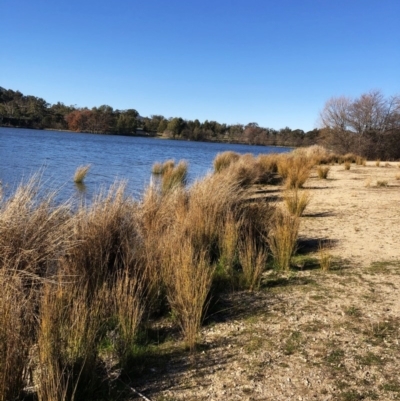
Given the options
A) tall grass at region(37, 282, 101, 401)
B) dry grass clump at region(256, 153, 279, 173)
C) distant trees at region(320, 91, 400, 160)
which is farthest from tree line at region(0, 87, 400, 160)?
tall grass at region(37, 282, 101, 401)

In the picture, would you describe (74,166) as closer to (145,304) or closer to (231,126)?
(145,304)

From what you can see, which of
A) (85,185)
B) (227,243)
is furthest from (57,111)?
(227,243)

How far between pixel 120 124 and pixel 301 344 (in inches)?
4202

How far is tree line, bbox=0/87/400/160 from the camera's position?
4007 cm

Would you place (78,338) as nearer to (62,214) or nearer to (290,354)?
(290,354)

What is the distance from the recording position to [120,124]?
349 feet

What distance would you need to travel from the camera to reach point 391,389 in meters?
2.96

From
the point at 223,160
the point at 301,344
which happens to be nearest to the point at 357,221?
the point at 301,344

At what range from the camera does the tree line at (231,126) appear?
1578 inches

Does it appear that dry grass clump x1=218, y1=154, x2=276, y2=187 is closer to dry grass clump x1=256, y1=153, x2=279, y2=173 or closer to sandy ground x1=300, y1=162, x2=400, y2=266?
dry grass clump x1=256, y1=153, x2=279, y2=173

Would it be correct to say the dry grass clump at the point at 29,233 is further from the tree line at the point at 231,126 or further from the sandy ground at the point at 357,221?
the tree line at the point at 231,126

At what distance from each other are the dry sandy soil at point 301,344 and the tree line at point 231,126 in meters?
36.5

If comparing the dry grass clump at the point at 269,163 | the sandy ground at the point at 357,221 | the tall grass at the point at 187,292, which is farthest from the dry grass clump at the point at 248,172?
the tall grass at the point at 187,292

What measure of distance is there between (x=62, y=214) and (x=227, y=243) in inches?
90.0
